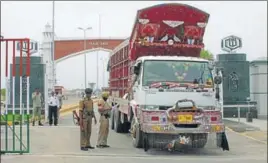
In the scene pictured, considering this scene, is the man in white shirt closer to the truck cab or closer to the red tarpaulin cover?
the red tarpaulin cover

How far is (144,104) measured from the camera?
1292cm

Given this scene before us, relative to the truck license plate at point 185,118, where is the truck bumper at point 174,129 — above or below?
below

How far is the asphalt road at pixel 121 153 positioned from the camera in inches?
465

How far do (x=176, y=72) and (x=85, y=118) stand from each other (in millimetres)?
2712

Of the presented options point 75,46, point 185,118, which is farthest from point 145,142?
point 75,46

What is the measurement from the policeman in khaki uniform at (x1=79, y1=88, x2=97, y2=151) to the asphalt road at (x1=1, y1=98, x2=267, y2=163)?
0.96ft

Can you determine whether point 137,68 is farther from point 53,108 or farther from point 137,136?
point 53,108

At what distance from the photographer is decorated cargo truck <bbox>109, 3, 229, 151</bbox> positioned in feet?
41.6

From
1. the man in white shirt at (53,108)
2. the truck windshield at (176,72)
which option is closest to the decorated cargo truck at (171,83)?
the truck windshield at (176,72)

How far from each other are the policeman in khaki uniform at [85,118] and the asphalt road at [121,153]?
0.96ft

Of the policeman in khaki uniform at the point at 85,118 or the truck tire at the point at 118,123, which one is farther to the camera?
the truck tire at the point at 118,123

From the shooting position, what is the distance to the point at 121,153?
43.3 ft

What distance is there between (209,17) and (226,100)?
13.6 meters

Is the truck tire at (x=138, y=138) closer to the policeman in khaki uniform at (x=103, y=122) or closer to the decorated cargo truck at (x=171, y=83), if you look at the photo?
the decorated cargo truck at (x=171, y=83)
